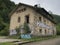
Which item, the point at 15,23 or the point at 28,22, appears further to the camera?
the point at 15,23

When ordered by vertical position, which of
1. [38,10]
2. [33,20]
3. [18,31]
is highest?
[38,10]

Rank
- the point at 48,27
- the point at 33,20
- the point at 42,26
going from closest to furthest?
1. the point at 33,20
2. the point at 42,26
3. the point at 48,27

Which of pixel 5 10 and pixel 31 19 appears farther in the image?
pixel 5 10

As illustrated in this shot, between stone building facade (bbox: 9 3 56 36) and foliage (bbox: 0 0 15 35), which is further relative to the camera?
foliage (bbox: 0 0 15 35)

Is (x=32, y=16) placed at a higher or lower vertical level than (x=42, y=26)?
higher

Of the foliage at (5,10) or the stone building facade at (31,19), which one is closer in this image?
the stone building facade at (31,19)

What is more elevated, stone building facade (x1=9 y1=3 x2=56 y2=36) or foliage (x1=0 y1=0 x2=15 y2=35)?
foliage (x1=0 y1=0 x2=15 y2=35)

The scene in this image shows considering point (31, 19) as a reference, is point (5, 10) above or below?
above

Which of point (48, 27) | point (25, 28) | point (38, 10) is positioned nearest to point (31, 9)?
point (38, 10)

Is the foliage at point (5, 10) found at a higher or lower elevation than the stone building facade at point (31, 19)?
higher

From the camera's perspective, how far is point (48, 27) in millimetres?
36219

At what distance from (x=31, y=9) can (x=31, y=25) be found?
10.7 ft

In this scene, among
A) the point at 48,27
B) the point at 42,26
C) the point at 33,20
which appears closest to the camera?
the point at 33,20

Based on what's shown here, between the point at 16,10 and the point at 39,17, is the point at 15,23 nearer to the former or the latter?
the point at 16,10
